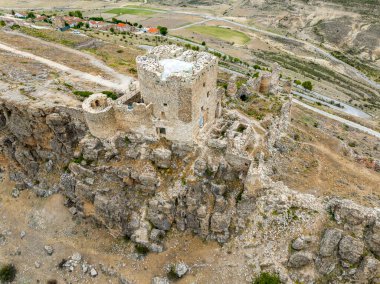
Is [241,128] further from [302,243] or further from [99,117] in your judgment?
[99,117]

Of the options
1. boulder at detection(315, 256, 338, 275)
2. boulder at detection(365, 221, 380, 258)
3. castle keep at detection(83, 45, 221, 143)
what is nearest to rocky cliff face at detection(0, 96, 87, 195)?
castle keep at detection(83, 45, 221, 143)

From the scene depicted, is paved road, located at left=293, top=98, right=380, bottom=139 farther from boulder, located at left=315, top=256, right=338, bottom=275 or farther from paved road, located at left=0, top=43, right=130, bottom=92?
paved road, located at left=0, top=43, right=130, bottom=92

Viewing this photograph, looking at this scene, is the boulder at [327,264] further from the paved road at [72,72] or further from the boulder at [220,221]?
the paved road at [72,72]

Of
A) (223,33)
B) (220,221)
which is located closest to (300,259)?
(220,221)

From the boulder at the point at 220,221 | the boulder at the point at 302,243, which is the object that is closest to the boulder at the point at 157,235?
the boulder at the point at 220,221

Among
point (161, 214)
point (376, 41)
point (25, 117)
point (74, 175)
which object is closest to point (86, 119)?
point (74, 175)

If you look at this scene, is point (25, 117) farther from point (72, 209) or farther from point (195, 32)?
point (195, 32)
